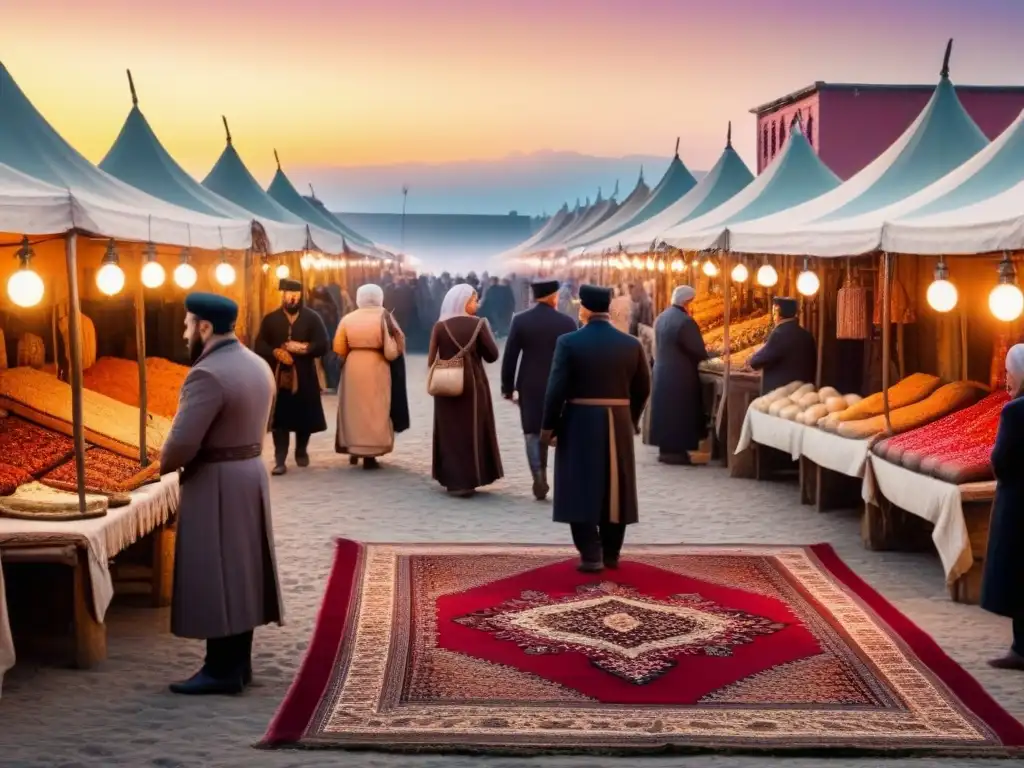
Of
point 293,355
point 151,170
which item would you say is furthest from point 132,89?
point 293,355

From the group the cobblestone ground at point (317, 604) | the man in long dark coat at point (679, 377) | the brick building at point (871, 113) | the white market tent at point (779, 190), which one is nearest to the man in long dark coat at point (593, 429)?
the cobblestone ground at point (317, 604)

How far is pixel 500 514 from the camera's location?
9.95 m

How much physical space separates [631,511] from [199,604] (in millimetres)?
3031

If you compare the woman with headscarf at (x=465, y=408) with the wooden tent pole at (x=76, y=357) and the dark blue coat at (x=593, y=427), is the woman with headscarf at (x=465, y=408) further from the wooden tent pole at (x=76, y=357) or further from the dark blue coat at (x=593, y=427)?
the wooden tent pole at (x=76, y=357)

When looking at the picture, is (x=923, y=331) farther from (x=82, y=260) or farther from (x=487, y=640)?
(x=82, y=260)

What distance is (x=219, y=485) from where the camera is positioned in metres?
5.42

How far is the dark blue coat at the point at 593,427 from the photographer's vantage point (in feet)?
25.1

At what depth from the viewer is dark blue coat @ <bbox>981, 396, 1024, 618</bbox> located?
5.82 m

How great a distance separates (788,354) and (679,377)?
123cm

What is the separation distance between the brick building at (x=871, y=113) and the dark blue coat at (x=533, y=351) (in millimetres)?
24860

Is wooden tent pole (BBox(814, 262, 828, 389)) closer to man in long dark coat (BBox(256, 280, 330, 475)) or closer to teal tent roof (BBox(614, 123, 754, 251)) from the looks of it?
man in long dark coat (BBox(256, 280, 330, 475))

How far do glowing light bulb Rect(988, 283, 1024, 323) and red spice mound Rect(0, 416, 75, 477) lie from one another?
16.2 ft

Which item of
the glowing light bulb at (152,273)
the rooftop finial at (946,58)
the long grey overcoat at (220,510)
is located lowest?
the long grey overcoat at (220,510)

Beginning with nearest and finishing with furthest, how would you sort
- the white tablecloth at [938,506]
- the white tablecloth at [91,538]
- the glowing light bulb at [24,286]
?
the white tablecloth at [91,538] → the glowing light bulb at [24,286] → the white tablecloth at [938,506]
